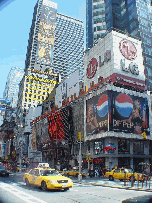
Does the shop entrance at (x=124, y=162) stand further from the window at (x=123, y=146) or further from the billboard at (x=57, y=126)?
the billboard at (x=57, y=126)

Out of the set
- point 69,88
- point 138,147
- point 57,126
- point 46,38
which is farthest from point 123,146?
point 46,38

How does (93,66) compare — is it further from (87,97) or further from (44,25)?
(44,25)

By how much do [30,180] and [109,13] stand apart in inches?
3662

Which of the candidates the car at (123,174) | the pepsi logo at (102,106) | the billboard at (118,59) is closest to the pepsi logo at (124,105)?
the pepsi logo at (102,106)

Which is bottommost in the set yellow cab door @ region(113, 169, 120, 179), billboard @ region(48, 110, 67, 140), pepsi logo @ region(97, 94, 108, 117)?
yellow cab door @ region(113, 169, 120, 179)

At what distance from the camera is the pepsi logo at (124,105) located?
44.5m

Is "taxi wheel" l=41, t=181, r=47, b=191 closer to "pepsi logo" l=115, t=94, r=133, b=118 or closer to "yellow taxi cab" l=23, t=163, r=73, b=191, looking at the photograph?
"yellow taxi cab" l=23, t=163, r=73, b=191

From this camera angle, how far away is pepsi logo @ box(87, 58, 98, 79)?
5888cm

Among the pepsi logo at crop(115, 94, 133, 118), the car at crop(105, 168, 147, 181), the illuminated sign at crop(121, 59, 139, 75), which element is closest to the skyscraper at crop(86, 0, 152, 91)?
the illuminated sign at crop(121, 59, 139, 75)

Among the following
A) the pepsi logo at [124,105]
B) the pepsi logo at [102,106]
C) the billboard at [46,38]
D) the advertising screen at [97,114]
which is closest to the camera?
the advertising screen at [97,114]

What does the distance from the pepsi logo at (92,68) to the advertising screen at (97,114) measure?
13049 mm

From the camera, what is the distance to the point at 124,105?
45.4 metres

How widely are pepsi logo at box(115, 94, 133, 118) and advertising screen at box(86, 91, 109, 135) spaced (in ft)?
9.17

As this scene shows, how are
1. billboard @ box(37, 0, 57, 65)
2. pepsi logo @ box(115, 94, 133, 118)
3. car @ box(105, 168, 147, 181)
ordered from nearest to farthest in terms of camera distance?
car @ box(105, 168, 147, 181) → pepsi logo @ box(115, 94, 133, 118) → billboard @ box(37, 0, 57, 65)
